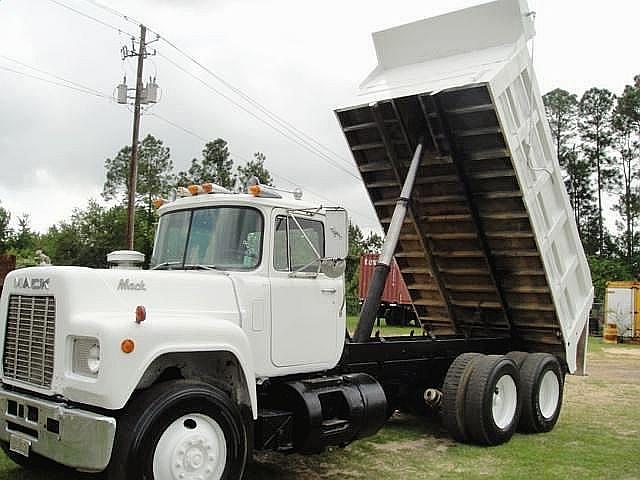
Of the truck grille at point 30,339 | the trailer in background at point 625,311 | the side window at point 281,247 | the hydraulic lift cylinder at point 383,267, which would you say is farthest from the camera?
the trailer in background at point 625,311

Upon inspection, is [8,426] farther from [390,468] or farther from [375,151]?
[375,151]

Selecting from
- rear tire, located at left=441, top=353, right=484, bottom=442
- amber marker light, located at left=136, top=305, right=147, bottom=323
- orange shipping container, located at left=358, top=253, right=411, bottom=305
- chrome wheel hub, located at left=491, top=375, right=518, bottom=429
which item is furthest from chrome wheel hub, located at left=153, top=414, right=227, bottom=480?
orange shipping container, located at left=358, top=253, right=411, bottom=305

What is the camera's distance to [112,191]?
49500 mm

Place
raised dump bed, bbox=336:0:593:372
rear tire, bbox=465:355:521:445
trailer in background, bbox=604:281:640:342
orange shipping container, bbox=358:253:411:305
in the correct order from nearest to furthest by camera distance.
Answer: rear tire, bbox=465:355:521:445
raised dump bed, bbox=336:0:593:372
trailer in background, bbox=604:281:640:342
orange shipping container, bbox=358:253:411:305

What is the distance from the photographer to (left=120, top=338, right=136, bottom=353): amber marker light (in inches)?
185

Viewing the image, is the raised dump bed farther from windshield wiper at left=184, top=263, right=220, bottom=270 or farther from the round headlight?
the round headlight

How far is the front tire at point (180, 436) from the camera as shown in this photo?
15.3ft

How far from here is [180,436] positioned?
4930mm

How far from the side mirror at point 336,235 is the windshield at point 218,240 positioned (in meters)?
0.55

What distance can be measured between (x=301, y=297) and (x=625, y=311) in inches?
866

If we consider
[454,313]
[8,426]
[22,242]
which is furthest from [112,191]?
[8,426]

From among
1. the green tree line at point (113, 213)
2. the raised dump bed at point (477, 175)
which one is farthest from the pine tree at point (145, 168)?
the raised dump bed at point (477, 175)

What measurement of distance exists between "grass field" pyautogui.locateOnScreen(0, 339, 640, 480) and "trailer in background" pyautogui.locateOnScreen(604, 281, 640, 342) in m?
16.3

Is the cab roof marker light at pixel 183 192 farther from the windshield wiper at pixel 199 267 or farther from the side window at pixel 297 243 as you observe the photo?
the side window at pixel 297 243
